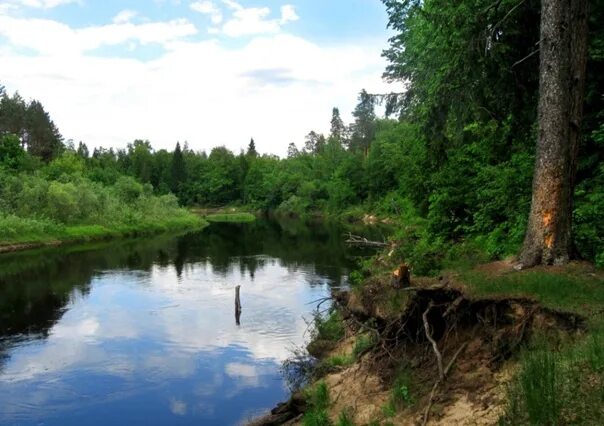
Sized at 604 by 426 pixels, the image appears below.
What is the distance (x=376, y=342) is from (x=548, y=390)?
5.20 meters

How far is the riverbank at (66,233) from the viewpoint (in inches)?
1855

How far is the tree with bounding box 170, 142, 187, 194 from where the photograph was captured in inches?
5044

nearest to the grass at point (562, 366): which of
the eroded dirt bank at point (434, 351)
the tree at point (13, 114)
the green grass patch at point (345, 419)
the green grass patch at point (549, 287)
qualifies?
the green grass patch at point (549, 287)

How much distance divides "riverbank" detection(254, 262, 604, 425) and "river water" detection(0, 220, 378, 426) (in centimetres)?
536

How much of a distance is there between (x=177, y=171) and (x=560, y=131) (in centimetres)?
12519

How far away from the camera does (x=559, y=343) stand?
7484mm

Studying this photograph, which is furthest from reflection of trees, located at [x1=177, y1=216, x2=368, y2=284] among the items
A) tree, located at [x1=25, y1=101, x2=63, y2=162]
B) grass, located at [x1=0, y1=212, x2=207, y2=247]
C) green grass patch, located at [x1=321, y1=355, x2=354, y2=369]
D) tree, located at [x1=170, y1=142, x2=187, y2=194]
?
tree, located at [x1=170, y1=142, x2=187, y2=194]

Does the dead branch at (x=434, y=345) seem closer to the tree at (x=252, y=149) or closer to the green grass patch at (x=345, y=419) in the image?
the green grass patch at (x=345, y=419)

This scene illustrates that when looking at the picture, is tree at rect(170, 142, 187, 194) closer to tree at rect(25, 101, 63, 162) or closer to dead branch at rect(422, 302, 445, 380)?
tree at rect(25, 101, 63, 162)

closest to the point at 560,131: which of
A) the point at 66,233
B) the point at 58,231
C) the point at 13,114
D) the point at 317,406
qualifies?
the point at 317,406

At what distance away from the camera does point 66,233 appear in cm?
5372

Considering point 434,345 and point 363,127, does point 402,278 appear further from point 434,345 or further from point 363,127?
point 363,127

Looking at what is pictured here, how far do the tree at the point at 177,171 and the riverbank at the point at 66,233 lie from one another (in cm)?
5569

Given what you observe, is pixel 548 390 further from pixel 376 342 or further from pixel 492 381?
pixel 376 342
